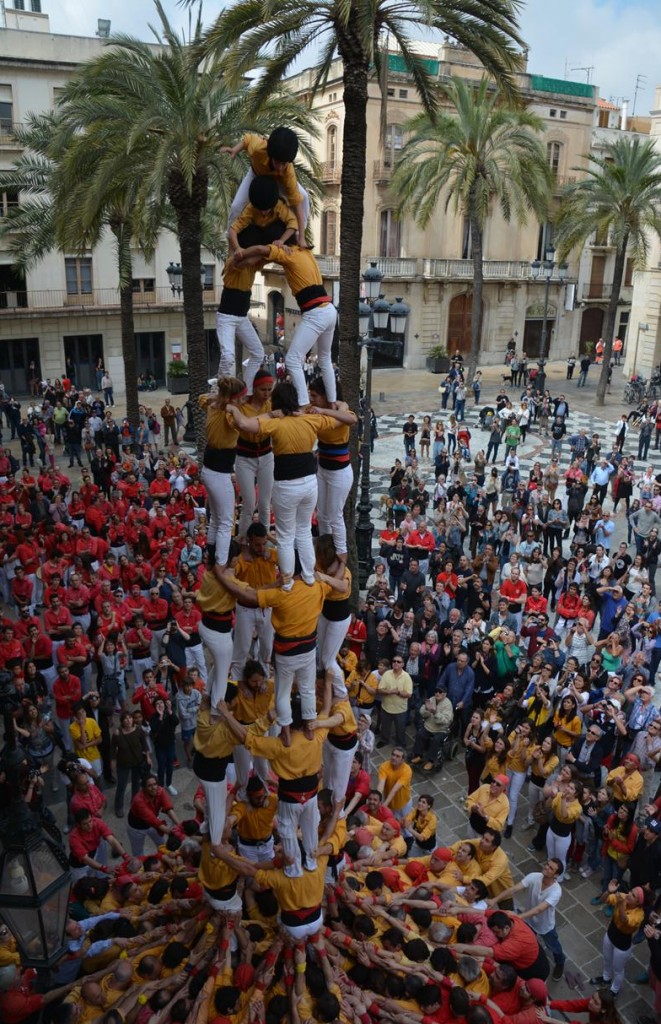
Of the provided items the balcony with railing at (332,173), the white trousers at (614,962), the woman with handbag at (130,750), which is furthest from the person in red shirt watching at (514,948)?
the balcony with railing at (332,173)

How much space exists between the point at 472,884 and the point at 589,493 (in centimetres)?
1500

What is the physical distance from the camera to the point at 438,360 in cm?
3641

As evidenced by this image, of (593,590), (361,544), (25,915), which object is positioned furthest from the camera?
(361,544)

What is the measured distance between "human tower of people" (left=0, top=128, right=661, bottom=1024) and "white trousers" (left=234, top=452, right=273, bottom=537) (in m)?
0.03

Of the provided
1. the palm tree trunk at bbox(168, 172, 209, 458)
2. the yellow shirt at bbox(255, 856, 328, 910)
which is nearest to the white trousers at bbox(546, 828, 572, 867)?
the yellow shirt at bbox(255, 856, 328, 910)

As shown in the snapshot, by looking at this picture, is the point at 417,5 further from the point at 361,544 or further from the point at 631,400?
the point at 631,400

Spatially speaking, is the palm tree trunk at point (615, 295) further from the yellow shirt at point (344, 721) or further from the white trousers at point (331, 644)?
the yellow shirt at point (344, 721)

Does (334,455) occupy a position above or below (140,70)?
below

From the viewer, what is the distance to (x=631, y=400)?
32.0 metres

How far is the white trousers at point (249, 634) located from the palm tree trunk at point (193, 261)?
370 inches

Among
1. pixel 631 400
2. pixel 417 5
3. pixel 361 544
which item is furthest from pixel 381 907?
pixel 631 400

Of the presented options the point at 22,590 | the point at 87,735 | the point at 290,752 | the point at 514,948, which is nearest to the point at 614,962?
the point at 514,948

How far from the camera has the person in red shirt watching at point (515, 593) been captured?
12.4m

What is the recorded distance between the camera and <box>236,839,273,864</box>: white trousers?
696 centimetres
